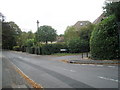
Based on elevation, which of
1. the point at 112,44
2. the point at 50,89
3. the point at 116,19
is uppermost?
the point at 116,19

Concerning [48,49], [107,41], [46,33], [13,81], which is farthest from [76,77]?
[46,33]

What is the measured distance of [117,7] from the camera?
63.8 feet

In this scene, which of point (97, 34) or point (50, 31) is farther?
point (50, 31)

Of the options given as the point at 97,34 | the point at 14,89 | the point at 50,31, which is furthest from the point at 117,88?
the point at 50,31

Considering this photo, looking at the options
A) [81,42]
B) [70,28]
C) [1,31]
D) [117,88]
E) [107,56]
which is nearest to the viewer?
[117,88]

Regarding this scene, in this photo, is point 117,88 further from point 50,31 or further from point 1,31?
point 50,31

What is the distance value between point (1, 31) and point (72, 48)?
1831 centimetres

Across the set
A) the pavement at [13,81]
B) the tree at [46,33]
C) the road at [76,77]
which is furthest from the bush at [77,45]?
the tree at [46,33]

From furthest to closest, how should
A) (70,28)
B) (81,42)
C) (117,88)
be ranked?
(70,28)
(81,42)
(117,88)

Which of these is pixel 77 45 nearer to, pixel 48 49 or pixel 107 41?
pixel 48 49

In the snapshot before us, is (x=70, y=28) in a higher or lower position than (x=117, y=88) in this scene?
higher

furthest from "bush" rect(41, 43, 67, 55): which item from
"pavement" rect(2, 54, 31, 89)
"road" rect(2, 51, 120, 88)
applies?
"pavement" rect(2, 54, 31, 89)

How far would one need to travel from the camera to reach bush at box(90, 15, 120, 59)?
20.4 metres

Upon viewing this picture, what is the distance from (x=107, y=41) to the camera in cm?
2081
